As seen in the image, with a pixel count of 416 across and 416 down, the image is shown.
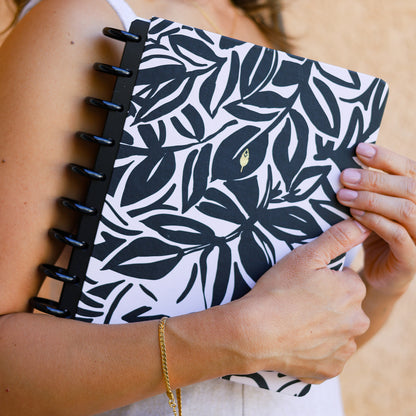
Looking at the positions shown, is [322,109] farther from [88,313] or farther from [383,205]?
[88,313]

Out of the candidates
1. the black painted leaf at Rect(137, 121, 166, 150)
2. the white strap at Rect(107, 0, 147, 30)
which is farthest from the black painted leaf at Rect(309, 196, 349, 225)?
the white strap at Rect(107, 0, 147, 30)

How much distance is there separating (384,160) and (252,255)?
0.78ft

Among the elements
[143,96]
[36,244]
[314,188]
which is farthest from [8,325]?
[314,188]

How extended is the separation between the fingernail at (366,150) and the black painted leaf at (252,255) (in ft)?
0.63

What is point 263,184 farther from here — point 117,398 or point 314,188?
point 117,398

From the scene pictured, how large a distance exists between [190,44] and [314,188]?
0.85 ft

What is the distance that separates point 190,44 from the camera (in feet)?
2.19

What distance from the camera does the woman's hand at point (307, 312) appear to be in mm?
625

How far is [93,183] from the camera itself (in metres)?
0.64

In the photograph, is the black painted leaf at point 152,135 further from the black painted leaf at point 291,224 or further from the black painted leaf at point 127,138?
the black painted leaf at point 291,224

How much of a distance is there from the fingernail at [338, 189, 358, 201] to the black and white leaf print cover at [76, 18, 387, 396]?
0.04 feet

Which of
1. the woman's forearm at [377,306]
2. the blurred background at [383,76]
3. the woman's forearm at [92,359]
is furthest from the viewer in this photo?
the blurred background at [383,76]

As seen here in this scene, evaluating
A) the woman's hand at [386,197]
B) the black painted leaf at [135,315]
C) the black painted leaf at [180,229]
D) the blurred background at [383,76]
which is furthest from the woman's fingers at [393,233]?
the blurred background at [383,76]

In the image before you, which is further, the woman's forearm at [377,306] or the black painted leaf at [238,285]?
the woman's forearm at [377,306]
